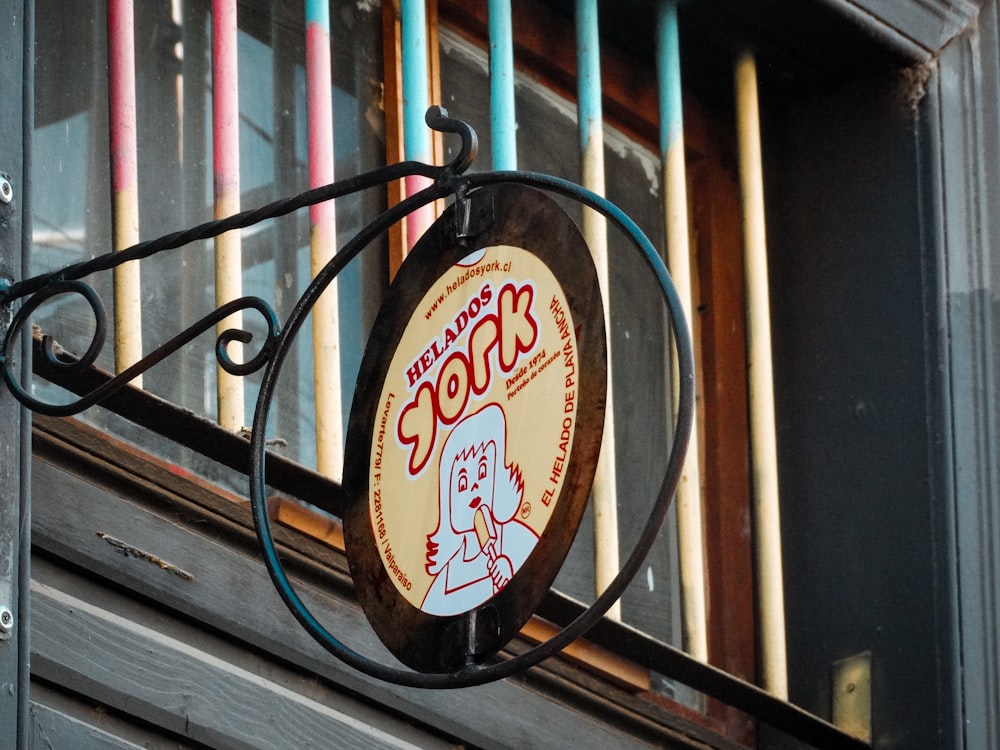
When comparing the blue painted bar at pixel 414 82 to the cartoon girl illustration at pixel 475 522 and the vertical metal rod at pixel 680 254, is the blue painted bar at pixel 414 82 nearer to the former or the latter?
the vertical metal rod at pixel 680 254

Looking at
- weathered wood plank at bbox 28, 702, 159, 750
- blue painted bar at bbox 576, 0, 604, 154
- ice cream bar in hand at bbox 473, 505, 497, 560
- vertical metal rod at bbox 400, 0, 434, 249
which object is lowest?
weathered wood plank at bbox 28, 702, 159, 750

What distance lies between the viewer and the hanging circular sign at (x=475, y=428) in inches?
72.4

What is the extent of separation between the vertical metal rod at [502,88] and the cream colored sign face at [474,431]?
3.92 feet

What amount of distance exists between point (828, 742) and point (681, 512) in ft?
1.92

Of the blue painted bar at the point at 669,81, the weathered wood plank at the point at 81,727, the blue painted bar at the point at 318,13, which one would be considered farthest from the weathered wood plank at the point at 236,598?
the blue painted bar at the point at 669,81

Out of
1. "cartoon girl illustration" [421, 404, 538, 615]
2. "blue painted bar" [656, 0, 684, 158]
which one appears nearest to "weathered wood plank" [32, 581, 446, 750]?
"cartoon girl illustration" [421, 404, 538, 615]

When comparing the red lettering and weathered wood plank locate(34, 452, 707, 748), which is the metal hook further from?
weathered wood plank locate(34, 452, 707, 748)

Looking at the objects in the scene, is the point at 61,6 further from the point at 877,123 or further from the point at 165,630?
the point at 877,123

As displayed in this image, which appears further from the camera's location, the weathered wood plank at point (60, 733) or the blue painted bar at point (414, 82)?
the blue painted bar at point (414, 82)

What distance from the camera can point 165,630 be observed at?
2645 millimetres

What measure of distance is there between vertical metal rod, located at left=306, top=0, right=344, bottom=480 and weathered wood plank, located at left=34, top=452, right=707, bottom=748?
22 centimetres

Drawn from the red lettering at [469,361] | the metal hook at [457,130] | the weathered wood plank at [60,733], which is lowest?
the weathered wood plank at [60,733]

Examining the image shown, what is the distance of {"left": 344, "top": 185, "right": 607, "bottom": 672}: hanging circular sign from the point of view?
6.04ft

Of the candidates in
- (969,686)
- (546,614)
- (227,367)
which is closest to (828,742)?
(969,686)
